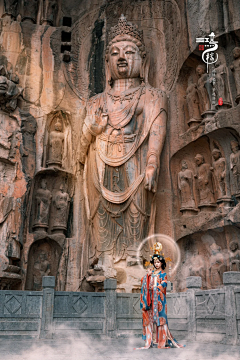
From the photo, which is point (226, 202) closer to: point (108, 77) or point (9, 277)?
point (108, 77)

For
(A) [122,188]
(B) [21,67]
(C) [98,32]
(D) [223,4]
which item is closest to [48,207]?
(A) [122,188]

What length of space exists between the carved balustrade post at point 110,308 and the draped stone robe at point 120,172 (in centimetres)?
135

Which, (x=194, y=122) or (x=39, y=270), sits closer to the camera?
(x=39, y=270)

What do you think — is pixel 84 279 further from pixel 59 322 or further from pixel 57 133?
pixel 57 133

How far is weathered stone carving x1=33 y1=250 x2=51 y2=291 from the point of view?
9.29m

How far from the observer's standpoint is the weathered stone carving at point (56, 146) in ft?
32.1

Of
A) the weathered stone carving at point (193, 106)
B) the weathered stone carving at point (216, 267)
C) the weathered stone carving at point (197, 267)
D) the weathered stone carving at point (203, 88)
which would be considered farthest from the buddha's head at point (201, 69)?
the weathered stone carving at point (197, 267)

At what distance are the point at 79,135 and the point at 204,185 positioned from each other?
121 inches

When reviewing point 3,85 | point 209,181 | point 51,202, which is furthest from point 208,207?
point 3,85

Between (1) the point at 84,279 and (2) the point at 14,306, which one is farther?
(1) the point at 84,279

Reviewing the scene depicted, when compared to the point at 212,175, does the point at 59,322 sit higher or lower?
lower

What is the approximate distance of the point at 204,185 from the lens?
30.2ft

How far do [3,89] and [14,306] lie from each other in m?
4.52

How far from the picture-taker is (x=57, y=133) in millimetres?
10062
